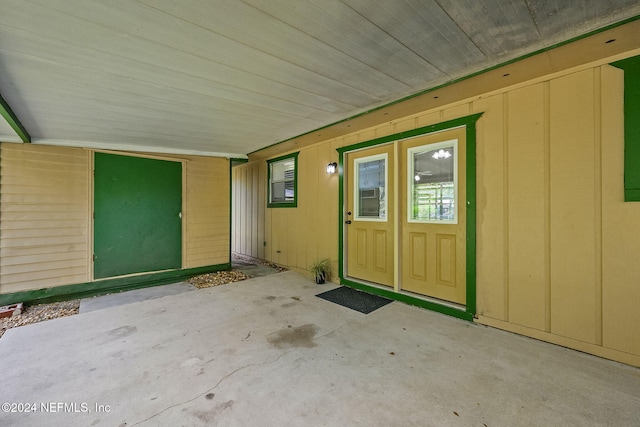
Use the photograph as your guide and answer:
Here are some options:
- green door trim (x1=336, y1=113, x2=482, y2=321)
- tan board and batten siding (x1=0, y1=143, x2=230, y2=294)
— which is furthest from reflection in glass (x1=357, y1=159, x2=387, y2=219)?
tan board and batten siding (x1=0, y1=143, x2=230, y2=294)

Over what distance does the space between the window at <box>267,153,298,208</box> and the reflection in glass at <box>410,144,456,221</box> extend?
2.51 metres

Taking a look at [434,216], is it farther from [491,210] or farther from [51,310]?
[51,310]

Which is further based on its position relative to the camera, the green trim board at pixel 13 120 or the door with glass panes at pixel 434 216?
the door with glass panes at pixel 434 216

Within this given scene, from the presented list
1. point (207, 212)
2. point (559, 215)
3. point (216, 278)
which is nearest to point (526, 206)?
point (559, 215)

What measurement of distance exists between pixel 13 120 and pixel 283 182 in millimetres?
3862

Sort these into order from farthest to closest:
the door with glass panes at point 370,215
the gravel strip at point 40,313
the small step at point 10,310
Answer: the door with glass panes at point 370,215, the small step at point 10,310, the gravel strip at point 40,313

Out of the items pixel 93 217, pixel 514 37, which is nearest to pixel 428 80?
pixel 514 37

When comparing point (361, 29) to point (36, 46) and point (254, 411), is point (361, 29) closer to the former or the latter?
point (36, 46)

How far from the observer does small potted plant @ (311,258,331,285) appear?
4.33m

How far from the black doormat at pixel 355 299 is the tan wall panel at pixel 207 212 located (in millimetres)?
2690

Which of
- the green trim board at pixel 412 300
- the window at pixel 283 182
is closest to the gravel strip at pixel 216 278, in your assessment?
the window at pixel 283 182

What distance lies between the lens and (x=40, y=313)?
3.25 meters

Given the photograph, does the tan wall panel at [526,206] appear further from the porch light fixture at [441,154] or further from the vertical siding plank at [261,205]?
the vertical siding plank at [261,205]

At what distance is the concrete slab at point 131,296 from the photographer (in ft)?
11.4
